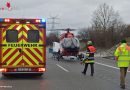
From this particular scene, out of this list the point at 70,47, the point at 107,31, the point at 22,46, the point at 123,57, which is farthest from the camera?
the point at 107,31

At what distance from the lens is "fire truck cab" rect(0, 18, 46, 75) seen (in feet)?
63.9

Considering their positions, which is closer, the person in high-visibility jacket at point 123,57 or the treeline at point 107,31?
the person in high-visibility jacket at point 123,57

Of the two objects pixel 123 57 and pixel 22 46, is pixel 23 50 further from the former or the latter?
pixel 123 57

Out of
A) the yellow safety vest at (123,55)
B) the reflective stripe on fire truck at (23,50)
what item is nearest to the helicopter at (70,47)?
the reflective stripe on fire truck at (23,50)

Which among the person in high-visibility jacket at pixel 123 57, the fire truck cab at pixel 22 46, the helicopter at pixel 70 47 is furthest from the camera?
the helicopter at pixel 70 47

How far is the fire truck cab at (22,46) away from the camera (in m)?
19.5

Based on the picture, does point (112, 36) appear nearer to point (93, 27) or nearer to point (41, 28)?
point (93, 27)

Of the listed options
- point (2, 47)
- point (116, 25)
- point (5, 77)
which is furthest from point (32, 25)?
point (116, 25)

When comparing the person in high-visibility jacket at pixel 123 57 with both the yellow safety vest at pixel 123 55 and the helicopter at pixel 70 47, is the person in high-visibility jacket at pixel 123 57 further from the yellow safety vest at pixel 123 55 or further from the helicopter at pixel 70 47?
the helicopter at pixel 70 47

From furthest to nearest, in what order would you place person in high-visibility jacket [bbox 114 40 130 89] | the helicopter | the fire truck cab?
the helicopter → the fire truck cab → person in high-visibility jacket [bbox 114 40 130 89]

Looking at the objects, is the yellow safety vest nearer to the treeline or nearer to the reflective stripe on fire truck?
the reflective stripe on fire truck

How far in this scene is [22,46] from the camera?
19625 mm

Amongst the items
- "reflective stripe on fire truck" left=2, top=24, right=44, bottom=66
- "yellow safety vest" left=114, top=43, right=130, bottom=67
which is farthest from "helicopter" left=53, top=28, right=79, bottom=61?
"yellow safety vest" left=114, top=43, right=130, bottom=67

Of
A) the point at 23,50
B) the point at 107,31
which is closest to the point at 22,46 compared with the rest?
the point at 23,50
